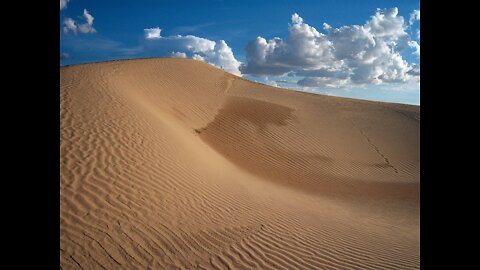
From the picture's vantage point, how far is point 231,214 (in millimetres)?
7367

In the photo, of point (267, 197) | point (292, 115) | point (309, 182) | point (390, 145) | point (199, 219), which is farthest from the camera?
point (292, 115)

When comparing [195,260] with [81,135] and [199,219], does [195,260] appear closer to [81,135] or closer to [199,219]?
[199,219]

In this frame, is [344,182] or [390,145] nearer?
[344,182]

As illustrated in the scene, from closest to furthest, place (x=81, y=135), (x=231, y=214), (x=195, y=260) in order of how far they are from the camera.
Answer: (x=195, y=260) → (x=231, y=214) → (x=81, y=135)

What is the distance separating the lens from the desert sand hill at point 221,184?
18.0ft

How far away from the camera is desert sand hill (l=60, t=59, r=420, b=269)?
548 cm

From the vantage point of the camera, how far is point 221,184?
934 centimetres

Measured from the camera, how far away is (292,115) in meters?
20.2
